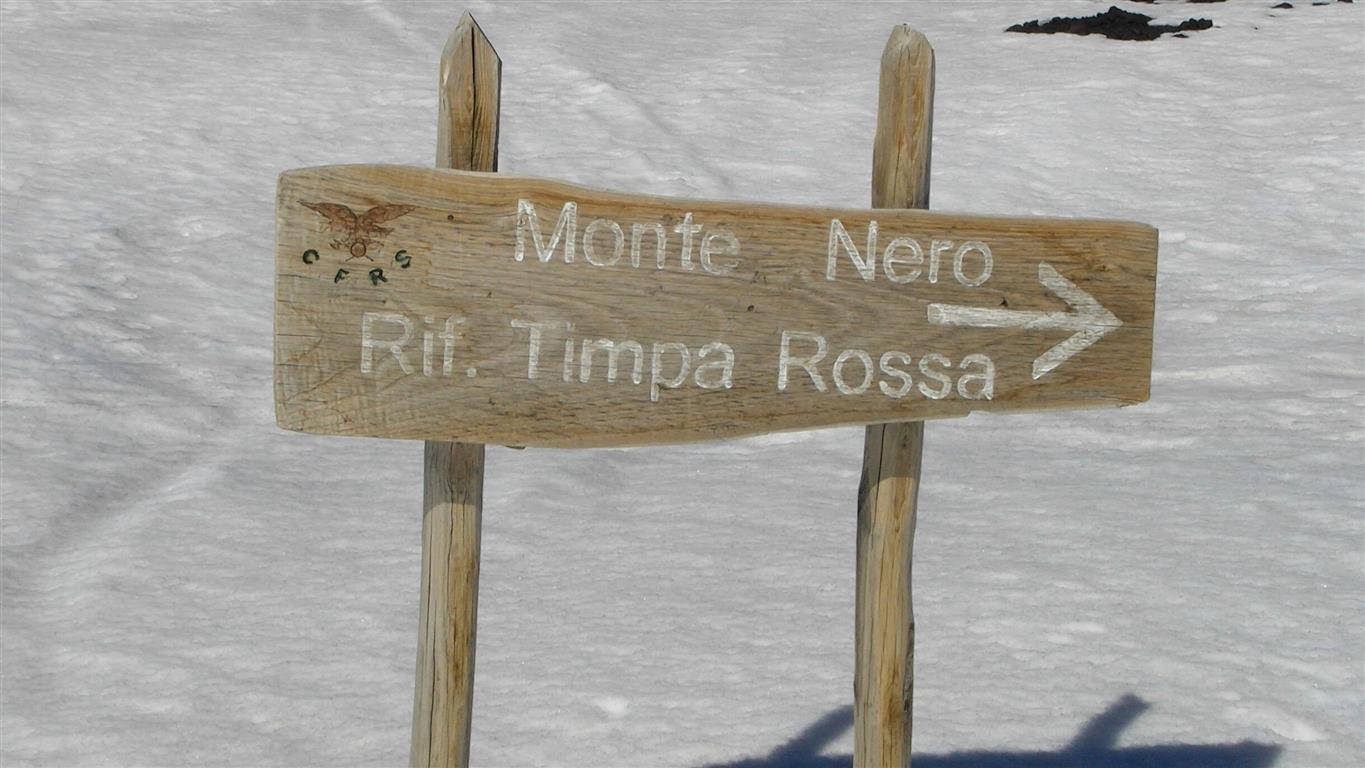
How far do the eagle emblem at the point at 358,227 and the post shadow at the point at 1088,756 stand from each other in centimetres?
203

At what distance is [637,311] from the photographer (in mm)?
2566

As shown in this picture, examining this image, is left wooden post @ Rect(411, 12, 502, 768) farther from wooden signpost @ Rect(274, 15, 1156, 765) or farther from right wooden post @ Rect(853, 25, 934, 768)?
right wooden post @ Rect(853, 25, 934, 768)

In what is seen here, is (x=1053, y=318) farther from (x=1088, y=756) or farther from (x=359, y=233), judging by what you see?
(x=1088, y=756)

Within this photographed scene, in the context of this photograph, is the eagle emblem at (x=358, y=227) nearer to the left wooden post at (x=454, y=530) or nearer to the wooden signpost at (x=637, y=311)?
the wooden signpost at (x=637, y=311)

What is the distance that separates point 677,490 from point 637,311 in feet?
12.1

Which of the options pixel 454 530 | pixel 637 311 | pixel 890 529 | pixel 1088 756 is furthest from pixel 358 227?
pixel 1088 756

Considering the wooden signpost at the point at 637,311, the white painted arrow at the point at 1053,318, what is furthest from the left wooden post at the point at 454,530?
the white painted arrow at the point at 1053,318

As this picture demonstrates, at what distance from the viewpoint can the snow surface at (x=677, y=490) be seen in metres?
4.16

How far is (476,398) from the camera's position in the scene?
2561 millimetres

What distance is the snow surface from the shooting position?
4164mm

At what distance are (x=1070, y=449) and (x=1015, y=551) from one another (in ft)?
5.12

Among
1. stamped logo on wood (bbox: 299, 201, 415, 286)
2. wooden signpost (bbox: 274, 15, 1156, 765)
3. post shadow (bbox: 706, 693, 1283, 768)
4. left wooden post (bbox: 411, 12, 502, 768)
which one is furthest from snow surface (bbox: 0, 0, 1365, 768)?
stamped logo on wood (bbox: 299, 201, 415, 286)

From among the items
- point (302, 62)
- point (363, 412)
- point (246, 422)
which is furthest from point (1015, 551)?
point (302, 62)

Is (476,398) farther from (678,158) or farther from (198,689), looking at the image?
(678,158)
